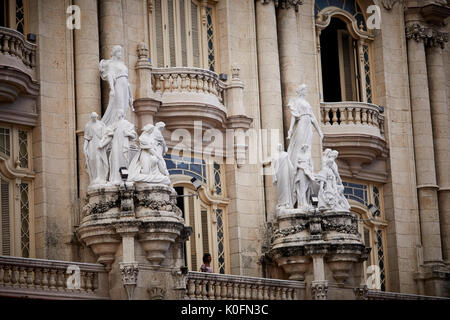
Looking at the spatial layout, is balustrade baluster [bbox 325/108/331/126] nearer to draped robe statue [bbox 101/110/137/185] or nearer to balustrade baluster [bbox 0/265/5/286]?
draped robe statue [bbox 101/110/137/185]

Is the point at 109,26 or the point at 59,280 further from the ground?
the point at 109,26

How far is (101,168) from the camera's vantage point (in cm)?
A: 3158

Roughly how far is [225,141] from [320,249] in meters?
4.21

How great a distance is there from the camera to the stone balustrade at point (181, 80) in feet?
117

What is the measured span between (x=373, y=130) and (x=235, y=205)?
19.1 feet

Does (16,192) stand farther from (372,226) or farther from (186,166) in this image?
(372,226)

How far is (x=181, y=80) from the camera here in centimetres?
3575

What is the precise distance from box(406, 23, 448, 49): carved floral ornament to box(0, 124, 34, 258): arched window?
14.2 meters

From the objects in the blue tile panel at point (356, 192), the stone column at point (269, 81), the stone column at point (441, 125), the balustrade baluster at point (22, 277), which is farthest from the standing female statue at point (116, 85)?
the stone column at point (441, 125)

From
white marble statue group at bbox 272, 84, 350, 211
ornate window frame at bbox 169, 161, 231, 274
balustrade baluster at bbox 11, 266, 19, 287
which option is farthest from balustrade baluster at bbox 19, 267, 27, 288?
white marble statue group at bbox 272, 84, 350, 211

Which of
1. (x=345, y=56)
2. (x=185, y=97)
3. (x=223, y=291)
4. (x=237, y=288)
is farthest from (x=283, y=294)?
(x=345, y=56)

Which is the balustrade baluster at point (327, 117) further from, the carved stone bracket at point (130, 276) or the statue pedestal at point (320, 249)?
the carved stone bracket at point (130, 276)
